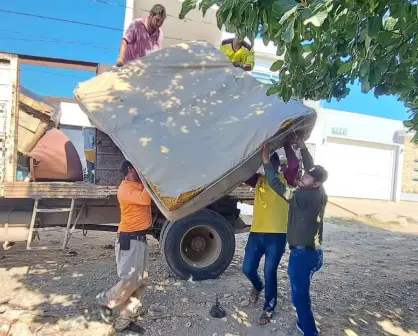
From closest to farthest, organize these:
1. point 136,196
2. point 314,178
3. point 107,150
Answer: point 314,178
point 136,196
point 107,150

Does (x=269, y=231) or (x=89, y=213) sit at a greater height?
(x=269, y=231)

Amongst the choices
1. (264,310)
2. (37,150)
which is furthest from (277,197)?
(37,150)

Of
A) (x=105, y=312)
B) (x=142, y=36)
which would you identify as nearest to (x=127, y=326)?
(x=105, y=312)

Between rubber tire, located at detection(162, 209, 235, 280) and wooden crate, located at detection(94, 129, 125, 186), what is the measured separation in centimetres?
92

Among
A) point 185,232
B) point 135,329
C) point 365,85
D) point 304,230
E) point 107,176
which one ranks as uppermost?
point 365,85

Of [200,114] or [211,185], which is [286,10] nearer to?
[211,185]

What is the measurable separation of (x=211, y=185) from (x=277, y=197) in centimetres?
84

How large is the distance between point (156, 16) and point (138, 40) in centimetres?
38

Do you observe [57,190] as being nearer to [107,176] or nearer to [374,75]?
[107,176]

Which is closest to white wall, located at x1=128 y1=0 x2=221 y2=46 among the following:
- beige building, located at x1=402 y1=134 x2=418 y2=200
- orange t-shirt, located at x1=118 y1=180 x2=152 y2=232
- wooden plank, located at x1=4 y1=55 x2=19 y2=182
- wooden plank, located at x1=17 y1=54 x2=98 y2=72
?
wooden plank, located at x1=17 y1=54 x2=98 y2=72

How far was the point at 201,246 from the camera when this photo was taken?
212 inches

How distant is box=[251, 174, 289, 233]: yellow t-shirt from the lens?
4105 mm

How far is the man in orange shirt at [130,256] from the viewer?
12.4 ft

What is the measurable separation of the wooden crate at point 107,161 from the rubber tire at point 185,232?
920 mm
